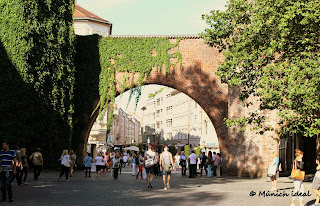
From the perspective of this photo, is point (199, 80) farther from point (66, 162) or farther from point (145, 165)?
point (145, 165)

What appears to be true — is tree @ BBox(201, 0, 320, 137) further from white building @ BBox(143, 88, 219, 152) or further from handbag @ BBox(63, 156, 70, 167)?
white building @ BBox(143, 88, 219, 152)

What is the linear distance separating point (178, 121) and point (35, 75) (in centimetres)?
5712

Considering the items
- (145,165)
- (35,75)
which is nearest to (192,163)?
(145,165)

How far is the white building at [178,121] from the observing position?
61.9 meters

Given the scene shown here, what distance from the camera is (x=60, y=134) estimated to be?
27609mm

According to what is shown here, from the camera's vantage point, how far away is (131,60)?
1170 inches

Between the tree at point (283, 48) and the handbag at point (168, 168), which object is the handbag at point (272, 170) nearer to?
the tree at point (283, 48)

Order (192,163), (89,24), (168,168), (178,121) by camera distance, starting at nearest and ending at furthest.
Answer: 1. (168,168)
2. (192,163)
3. (89,24)
4. (178,121)

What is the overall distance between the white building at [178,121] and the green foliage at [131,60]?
26.9 m

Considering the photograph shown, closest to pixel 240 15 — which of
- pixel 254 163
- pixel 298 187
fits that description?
pixel 298 187

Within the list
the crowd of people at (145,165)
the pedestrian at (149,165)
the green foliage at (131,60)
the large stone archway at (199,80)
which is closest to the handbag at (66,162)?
the crowd of people at (145,165)

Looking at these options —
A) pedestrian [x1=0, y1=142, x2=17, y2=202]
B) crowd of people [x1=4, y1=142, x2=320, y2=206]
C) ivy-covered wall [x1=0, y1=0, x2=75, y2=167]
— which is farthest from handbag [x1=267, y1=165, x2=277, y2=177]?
ivy-covered wall [x1=0, y1=0, x2=75, y2=167]

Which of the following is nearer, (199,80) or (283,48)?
(283,48)

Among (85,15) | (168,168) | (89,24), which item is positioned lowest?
(168,168)
